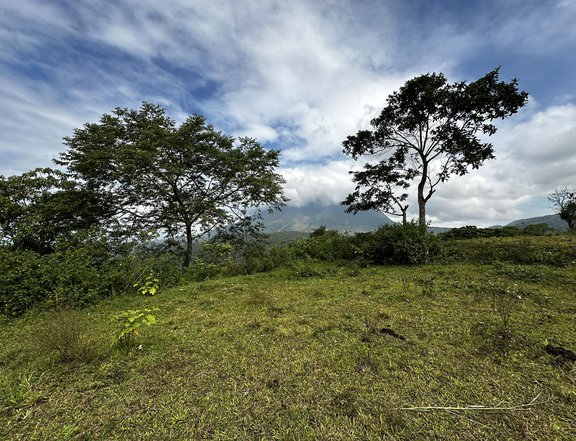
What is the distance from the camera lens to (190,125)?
540 inches

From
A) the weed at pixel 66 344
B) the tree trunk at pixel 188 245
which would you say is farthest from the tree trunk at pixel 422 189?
the weed at pixel 66 344

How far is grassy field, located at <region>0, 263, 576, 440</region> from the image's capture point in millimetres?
2096

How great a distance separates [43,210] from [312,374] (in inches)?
538

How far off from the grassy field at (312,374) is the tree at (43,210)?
18.5 feet

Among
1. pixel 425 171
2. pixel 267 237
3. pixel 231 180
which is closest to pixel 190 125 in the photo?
pixel 231 180

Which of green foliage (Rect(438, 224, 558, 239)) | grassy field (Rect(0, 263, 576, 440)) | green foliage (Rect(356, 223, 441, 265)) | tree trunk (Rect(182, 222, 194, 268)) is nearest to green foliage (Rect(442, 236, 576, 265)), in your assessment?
green foliage (Rect(356, 223, 441, 265))

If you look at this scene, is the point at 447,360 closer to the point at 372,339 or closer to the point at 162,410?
the point at 372,339

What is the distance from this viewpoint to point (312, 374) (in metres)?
2.80

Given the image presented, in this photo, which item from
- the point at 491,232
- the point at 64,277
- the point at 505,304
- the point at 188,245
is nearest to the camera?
the point at 505,304

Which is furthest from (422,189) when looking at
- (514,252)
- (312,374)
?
(312,374)

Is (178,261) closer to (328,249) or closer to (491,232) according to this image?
(328,249)

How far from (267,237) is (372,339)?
12197mm

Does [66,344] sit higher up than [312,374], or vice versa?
[66,344]

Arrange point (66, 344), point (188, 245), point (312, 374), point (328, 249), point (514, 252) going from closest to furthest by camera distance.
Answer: point (312, 374)
point (66, 344)
point (514, 252)
point (328, 249)
point (188, 245)
